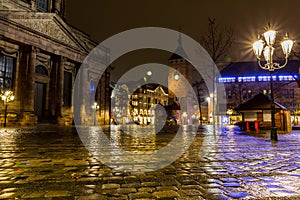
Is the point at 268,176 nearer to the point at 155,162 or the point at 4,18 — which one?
the point at 155,162

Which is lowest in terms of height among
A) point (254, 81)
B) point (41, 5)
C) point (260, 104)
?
point (260, 104)

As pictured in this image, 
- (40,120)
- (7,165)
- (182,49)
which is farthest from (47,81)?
(182,49)

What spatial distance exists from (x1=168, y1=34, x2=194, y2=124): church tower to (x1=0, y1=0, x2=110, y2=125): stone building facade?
4467 cm

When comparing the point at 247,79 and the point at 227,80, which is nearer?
the point at 247,79

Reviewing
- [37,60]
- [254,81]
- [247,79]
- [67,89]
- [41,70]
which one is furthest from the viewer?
[247,79]

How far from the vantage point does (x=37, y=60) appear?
110 ft

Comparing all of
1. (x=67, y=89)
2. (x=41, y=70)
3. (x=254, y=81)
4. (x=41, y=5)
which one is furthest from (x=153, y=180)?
(x=254, y=81)

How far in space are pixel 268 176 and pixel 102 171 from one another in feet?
10.1

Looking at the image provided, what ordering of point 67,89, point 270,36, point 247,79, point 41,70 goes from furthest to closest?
1. point 247,79
2. point 67,89
3. point 41,70
4. point 270,36

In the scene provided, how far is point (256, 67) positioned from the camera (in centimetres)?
7525

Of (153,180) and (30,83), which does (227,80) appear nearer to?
(30,83)

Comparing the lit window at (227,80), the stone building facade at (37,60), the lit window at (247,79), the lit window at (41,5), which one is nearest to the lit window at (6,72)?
the stone building facade at (37,60)

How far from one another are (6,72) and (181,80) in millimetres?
61283

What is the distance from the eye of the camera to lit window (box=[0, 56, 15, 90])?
94.9 feet
